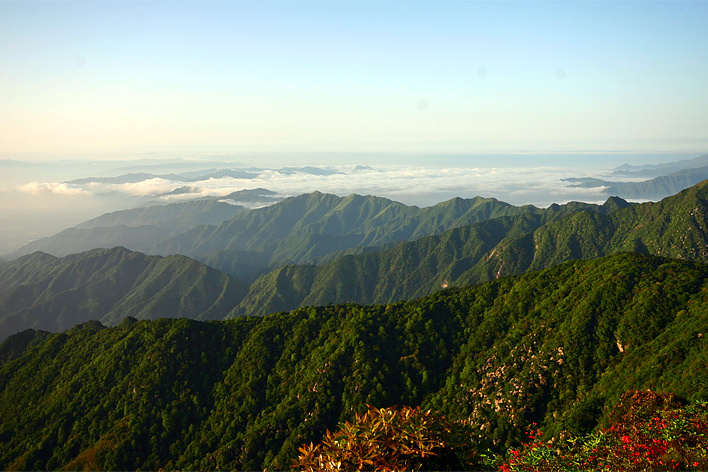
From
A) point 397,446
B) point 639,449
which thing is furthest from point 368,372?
point 397,446

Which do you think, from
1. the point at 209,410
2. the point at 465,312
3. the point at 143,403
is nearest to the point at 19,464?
the point at 143,403

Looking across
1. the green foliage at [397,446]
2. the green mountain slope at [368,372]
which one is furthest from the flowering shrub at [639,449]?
the green mountain slope at [368,372]

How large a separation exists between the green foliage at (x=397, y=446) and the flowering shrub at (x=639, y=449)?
7975 millimetres

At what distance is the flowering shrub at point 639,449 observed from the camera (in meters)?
23.6

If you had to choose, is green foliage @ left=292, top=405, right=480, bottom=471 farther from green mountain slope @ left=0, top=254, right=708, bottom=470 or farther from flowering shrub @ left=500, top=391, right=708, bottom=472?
green mountain slope @ left=0, top=254, right=708, bottom=470

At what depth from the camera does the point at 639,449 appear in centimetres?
2472

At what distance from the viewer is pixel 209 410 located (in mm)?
164500

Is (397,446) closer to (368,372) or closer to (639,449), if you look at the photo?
(639,449)

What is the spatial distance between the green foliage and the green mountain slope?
3686 inches

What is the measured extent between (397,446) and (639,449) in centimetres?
1800

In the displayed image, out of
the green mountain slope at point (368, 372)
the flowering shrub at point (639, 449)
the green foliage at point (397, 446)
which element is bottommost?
the green mountain slope at point (368, 372)

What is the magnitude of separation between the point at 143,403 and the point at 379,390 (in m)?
98.3

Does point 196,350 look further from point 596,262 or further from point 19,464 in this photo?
point 596,262

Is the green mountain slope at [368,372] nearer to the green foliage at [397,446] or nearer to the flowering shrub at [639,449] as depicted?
the flowering shrub at [639,449]
